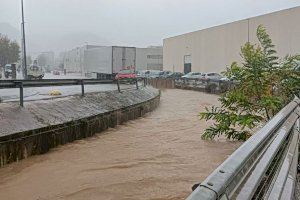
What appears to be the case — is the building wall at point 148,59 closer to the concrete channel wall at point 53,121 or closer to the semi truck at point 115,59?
the semi truck at point 115,59

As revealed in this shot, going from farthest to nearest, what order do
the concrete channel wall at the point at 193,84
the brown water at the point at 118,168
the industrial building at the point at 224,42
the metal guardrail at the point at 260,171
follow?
the industrial building at the point at 224,42 → the concrete channel wall at the point at 193,84 → the brown water at the point at 118,168 → the metal guardrail at the point at 260,171

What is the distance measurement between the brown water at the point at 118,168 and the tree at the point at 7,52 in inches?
3101

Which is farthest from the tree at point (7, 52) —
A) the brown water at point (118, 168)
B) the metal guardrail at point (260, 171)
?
the metal guardrail at point (260, 171)

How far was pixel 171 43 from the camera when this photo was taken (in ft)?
275

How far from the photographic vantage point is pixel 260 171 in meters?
3.22

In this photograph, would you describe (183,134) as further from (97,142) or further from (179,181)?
(179,181)

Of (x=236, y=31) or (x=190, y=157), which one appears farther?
(x=236, y=31)

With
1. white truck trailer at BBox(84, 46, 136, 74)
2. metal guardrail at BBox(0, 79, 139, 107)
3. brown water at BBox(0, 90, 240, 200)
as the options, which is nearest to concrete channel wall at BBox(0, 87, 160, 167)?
brown water at BBox(0, 90, 240, 200)

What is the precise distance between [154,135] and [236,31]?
4548cm

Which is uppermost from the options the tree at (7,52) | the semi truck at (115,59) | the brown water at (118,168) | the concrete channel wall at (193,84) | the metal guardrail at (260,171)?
the tree at (7,52)

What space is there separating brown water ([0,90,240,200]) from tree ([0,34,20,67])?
78.8 metres

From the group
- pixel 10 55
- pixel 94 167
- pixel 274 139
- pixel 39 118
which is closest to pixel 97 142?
pixel 39 118

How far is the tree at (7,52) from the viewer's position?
286ft

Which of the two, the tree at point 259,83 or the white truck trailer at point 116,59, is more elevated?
the white truck trailer at point 116,59
